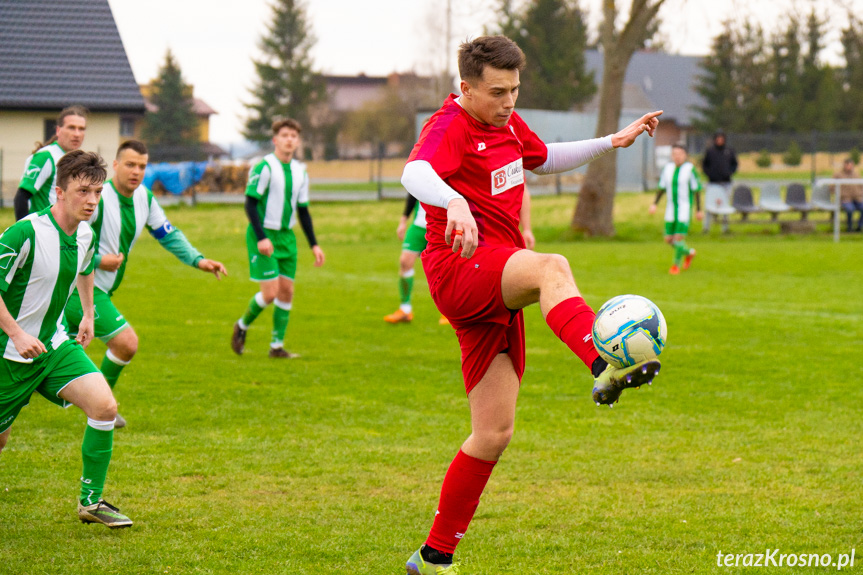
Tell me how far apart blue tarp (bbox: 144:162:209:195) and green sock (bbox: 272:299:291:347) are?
25.0 meters

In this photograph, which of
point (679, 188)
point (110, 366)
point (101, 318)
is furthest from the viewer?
point (679, 188)

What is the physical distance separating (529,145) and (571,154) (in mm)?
290

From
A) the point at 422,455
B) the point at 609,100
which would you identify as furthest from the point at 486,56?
the point at 609,100

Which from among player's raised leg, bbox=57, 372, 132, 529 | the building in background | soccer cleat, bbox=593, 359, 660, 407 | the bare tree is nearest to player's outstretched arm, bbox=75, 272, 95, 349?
player's raised leg, bbox=57, 372, 132, 529

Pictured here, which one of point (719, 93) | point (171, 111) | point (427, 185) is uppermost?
point (719, 93)

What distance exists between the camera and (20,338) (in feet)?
14.0

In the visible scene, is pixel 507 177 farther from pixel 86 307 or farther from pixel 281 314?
pixel 281 314

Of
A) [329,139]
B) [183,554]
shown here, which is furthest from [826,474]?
[329,139]

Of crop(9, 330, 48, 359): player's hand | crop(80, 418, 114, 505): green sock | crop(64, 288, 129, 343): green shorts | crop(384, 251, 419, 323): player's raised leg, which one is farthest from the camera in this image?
crop(384, 251, 419, 323): player's raised leg

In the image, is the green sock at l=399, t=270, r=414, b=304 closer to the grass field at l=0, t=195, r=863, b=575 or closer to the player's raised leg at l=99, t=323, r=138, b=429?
the grass field at l=0, t=195, r=863, b=575

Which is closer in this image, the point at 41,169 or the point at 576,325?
the point at 576,325

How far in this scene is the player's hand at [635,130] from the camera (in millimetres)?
4043

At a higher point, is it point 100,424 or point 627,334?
point 627,334

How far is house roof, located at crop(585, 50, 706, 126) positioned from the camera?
254ft
